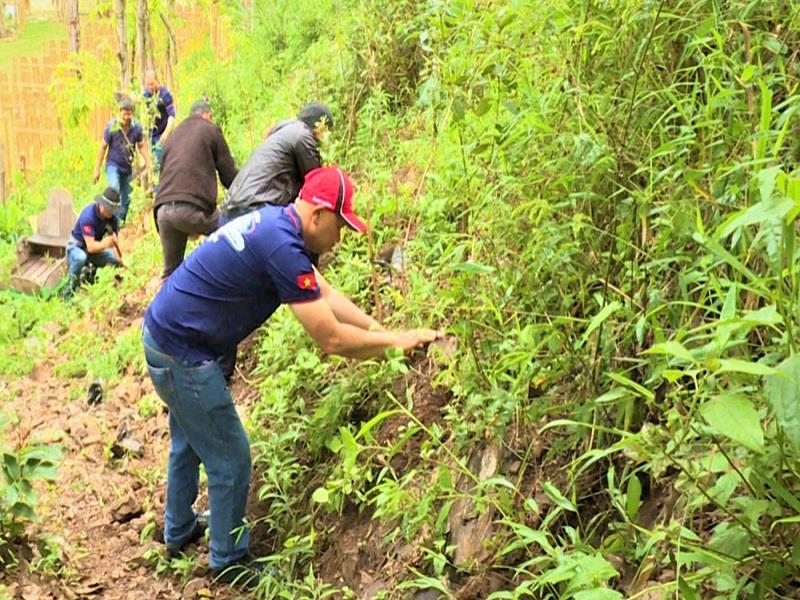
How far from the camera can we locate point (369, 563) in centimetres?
348

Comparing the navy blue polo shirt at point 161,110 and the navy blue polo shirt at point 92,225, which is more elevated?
the navy blue polo shirt at point 161,110

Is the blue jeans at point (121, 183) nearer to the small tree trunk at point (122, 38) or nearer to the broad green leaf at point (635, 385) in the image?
the small tree trunk at point (122, 38)

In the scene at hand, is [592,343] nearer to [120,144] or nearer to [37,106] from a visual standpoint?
[120,144]

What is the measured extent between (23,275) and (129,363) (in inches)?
138

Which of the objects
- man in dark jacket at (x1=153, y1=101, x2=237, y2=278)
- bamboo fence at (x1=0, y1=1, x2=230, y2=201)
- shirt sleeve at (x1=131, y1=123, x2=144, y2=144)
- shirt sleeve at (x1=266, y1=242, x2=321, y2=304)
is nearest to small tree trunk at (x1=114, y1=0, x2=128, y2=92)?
shirt sleeve at (x1=131, y1=123, x2=144, y2=144)

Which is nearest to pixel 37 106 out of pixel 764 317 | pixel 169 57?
pixel 169 57

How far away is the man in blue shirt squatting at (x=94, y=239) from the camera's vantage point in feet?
29.1

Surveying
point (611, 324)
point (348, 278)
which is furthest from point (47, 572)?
point (611, 324)

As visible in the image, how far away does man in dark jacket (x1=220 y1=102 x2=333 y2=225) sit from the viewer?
564cm

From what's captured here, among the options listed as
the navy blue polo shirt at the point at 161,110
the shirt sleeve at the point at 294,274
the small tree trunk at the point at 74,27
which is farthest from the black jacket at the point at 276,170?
the small tree trunk at the point at 74,27

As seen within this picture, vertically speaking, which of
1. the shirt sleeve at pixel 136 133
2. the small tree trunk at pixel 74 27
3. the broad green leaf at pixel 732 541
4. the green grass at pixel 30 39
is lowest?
the green grass at pixel 30 39

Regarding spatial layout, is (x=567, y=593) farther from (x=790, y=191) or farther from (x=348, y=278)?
(x=348, y=278)

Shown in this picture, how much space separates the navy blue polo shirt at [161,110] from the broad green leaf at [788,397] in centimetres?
1040

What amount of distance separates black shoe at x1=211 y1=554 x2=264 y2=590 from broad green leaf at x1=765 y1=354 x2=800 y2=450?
300cm
